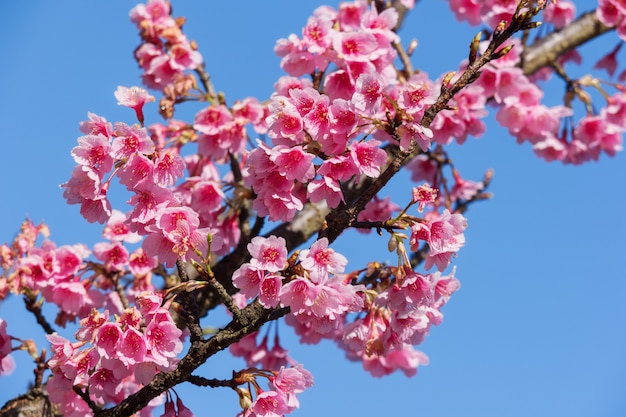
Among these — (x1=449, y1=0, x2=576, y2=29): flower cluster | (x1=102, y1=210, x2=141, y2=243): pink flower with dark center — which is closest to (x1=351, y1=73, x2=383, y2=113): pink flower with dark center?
(x1=102, y1=210, x2=141, y2=243): pink flower with dark center

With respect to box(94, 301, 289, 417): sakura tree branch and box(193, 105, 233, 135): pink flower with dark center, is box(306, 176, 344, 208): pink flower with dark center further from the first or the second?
box(193, 105, 233, 135): pink flower with dark center

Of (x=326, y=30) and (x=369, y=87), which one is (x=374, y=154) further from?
(x=326, y=30)

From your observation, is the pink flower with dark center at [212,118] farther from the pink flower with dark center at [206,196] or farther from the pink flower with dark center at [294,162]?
the pink flower with dark center at [294,162]

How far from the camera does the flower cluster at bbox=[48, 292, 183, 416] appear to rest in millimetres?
2684

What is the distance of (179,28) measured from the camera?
4883 mm

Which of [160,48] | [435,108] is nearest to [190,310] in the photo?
[435,108]

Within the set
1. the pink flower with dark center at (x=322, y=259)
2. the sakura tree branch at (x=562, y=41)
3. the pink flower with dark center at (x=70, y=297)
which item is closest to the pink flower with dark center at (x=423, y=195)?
the pink flower with dark center at (x=322, y=259)

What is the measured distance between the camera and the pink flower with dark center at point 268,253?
8.89 feet

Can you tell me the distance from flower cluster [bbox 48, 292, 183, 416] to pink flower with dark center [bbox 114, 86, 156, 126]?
82 cm

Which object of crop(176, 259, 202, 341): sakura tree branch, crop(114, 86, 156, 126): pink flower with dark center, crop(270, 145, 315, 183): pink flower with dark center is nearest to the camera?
crop(270, 145, 315, 183): pink flower with dark center

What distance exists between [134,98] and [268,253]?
0.93 meters

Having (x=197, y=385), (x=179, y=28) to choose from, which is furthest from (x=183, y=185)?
(x=197, y=385)

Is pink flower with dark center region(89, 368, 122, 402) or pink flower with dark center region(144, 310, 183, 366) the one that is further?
pink flower with dark center region(89, 368, 122, 402)

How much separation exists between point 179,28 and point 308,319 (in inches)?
113
